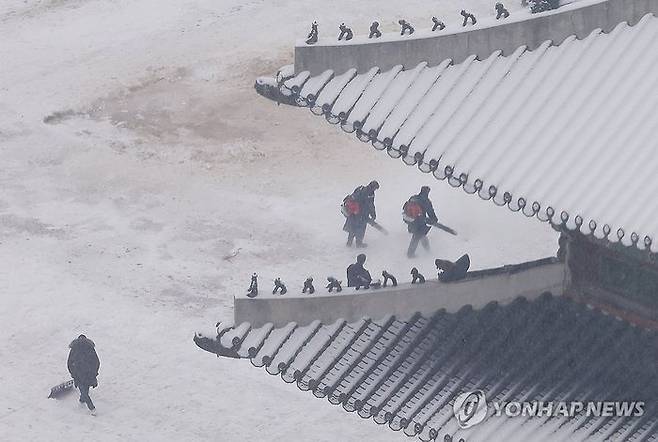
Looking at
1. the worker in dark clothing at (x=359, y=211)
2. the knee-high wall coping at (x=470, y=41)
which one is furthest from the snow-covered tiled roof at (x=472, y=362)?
the worker in dark clothing at (x=359, y=211)

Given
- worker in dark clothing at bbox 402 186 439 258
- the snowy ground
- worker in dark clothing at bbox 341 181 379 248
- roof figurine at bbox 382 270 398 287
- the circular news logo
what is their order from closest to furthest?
the circular news logo < roof figurine at bbox 382 270 398 287 < the snowy ground < worker in dark clothing at bbox 402 186 439 258 < worker in dark clothing at bbox 341 181 379 248

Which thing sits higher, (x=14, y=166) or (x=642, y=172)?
(x=642, y=172)

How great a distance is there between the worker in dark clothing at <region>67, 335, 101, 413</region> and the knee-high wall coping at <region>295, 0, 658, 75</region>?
9.83 metres

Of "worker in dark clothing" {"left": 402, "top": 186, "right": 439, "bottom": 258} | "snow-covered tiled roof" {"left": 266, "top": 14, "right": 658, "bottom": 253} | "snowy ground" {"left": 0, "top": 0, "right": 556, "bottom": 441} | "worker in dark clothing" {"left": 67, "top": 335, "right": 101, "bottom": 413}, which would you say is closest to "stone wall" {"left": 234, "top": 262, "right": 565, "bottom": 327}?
"snow-covered tiled roof" {"left": 266, "top": 14, "right": 658, "bottom": 253}

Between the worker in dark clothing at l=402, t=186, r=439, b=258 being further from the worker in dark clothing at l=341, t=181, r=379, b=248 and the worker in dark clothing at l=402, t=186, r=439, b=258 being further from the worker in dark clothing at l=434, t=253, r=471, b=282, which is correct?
the worker in dark clothing at l=434, t=253, r=471, b=282

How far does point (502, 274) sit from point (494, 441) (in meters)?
2.20

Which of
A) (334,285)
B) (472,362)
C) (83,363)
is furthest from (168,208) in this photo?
(472,362)

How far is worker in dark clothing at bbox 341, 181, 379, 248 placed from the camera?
93.7 ft

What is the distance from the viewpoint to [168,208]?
3073 cm

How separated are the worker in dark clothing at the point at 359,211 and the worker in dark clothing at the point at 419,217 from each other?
0.71 m

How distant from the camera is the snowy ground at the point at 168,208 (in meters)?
24.6

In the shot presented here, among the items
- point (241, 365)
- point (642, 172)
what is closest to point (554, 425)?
point (642, 172)

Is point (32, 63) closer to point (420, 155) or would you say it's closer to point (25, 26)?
Result: point (25, 26)

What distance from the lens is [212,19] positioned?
3931 centimetres
